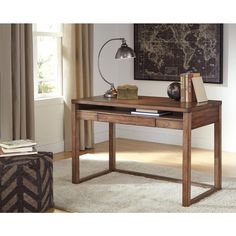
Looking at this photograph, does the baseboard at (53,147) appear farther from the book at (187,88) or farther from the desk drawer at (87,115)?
the book at (187,88)

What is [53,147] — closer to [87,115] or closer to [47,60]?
[47,60]

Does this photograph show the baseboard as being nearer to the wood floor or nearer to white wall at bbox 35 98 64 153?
white wall at bbox 35 98 64 153

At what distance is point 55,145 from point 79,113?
1645 millimetres

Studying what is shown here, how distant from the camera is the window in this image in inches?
201

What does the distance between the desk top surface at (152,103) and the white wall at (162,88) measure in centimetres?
177

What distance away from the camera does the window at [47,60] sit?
5.11 m

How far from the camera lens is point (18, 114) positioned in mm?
4555

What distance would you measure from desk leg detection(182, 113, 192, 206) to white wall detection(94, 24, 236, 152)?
229 cm

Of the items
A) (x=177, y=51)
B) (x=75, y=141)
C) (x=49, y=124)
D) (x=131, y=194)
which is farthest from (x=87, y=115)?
(x=177, y=51)

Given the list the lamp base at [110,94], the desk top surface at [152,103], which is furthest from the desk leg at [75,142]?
the lamp base at [110,94]

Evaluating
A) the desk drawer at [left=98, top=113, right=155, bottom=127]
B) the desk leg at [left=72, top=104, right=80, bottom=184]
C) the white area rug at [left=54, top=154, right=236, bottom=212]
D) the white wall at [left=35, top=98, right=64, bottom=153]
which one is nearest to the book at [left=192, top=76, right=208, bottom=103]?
the desk drawer at [left=98, top=113, right=155, bottom=127]

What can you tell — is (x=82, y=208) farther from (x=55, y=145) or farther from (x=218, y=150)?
(x=55, y=145)
